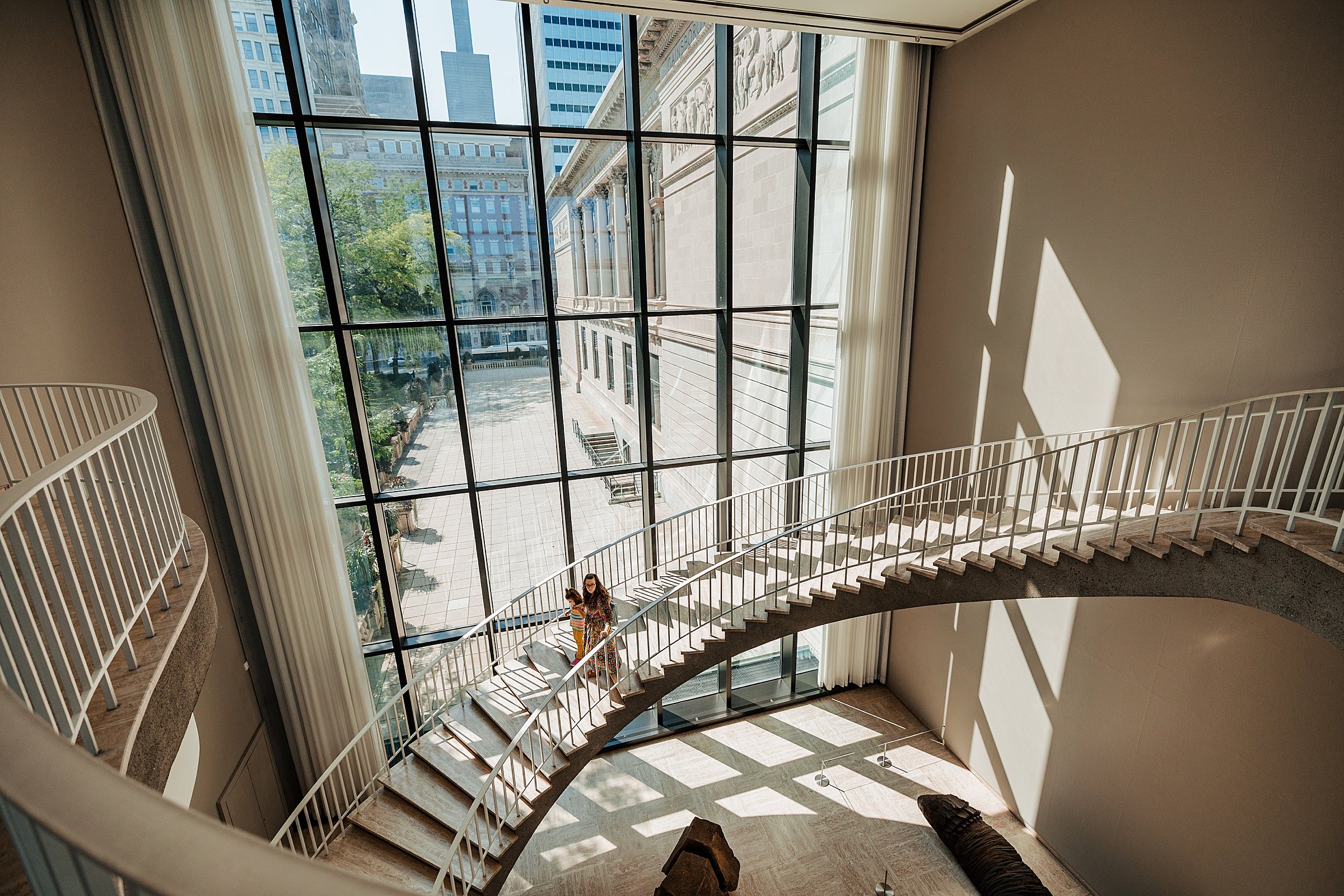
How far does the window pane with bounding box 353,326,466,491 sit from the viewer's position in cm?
646

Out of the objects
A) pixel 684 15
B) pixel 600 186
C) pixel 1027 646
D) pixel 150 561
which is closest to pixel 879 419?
pixel 1027 646

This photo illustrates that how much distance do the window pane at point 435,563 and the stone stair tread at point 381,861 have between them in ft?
8.31

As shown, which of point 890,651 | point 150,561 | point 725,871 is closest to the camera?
point 150,561

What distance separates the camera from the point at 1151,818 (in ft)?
18.1

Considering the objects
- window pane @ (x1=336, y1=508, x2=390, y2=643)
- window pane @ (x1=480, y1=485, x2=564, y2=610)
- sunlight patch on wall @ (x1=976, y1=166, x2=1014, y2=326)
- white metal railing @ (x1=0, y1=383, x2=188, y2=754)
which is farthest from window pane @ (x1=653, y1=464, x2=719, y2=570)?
white metal railing @ (x1=0, y1=383, x2=188, y2=754)

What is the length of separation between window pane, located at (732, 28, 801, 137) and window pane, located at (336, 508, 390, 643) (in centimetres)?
611

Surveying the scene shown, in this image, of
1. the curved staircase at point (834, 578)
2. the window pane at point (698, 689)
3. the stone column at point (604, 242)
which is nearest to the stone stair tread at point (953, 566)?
the curved staircase at point (834, 578)

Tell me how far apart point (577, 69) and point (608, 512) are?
4.89 meters

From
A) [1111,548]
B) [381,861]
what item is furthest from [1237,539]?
[381,861]

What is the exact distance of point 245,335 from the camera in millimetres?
5656

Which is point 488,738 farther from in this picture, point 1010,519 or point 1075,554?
point 1010,519

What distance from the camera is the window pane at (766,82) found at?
691 centimetres

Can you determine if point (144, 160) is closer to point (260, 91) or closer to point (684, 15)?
point (260, 91)

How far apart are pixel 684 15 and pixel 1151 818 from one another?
327 inches
